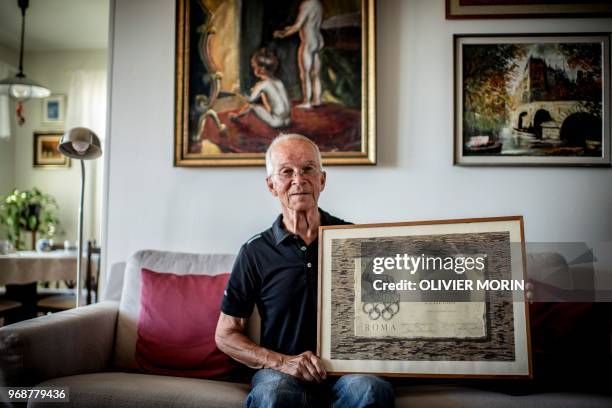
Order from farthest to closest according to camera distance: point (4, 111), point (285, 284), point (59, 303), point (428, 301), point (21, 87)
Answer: point (4, 111) → point (21, 87) → point (59, 303) → point (285, 284) → point (428, 301)

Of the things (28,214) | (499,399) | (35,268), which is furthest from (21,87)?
(499,399)

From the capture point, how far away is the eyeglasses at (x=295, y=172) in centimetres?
151

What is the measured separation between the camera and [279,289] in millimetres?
1458

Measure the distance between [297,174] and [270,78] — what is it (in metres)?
0.81

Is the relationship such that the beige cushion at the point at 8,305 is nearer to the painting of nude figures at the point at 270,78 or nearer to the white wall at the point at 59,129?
the white wall at the point at 59,129

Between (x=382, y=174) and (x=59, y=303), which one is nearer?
(x=382, y=174)

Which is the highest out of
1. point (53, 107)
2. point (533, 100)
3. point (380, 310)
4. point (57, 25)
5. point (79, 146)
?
point (57, 25)

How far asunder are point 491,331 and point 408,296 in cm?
23

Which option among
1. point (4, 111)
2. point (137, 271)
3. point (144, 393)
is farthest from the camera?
point (4, 111)

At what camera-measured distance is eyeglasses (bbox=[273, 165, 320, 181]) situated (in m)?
1.51

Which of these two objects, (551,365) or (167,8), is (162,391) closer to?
(551,365)

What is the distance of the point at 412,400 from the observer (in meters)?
1.34

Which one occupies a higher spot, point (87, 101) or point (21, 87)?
point (87, 101)

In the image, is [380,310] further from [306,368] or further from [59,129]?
[59,129]
